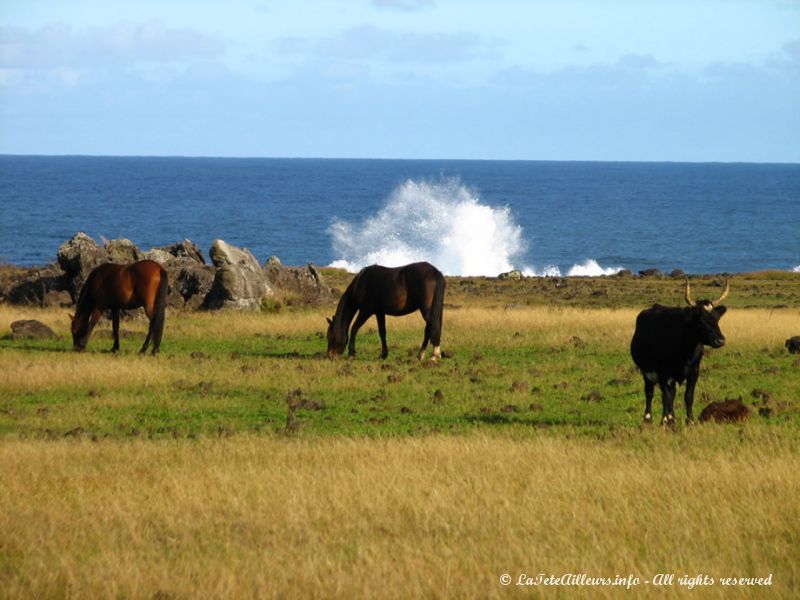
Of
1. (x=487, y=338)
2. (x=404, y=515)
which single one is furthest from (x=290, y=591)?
(x=487, y=338)

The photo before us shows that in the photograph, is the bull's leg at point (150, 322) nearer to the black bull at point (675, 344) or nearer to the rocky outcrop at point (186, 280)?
the rocky outcrop at point (186, 280)

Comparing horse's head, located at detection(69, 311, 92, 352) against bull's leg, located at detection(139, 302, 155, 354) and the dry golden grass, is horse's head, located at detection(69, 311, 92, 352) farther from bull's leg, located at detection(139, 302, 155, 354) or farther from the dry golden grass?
the dry golden grass

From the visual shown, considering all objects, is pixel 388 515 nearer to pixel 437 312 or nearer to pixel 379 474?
pixel 379 474

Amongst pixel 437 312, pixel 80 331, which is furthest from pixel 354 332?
pixel 80 331

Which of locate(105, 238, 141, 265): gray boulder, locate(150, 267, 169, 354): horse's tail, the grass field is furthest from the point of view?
locate(105, 238, 141, 265): gray boulder

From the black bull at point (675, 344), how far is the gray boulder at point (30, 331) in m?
15.2

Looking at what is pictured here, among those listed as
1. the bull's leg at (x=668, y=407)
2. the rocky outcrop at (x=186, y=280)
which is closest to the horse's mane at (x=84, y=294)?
the rocky outcrop at (x=186, y=280)

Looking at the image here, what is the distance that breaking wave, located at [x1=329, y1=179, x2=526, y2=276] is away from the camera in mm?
85188

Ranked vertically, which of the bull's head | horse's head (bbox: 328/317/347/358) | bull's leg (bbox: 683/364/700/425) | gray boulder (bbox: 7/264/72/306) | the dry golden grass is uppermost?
the bull's head

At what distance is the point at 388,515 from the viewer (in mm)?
12047

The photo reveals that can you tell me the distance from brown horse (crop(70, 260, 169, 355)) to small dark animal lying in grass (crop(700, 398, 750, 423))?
40.6ft

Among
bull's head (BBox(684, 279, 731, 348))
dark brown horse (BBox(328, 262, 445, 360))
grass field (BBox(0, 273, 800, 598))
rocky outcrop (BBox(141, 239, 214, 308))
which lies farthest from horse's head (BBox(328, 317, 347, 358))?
rocky outcrop (BBox(141, 239, 214, 308))

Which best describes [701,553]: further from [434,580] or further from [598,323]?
[598,323]

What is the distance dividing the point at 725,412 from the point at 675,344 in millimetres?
1487
